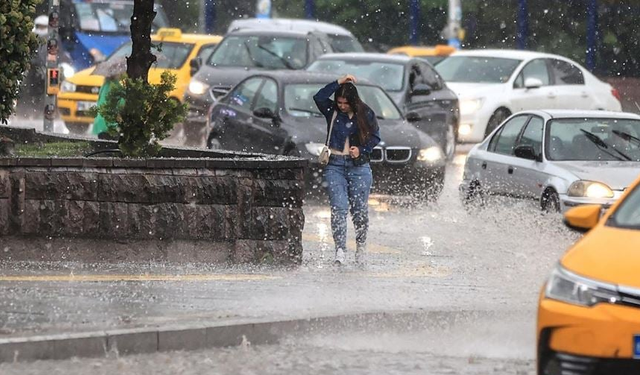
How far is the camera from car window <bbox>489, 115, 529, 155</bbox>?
58.1 feet

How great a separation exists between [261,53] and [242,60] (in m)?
0.49

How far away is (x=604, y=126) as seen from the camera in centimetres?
1711

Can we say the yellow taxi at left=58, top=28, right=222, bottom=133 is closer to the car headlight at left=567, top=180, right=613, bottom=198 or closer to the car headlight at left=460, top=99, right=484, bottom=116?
the car headlight at left=460, top=99, right=484, bottom=116

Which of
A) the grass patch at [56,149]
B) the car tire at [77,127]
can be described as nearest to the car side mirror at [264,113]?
the grass patch at [56,149]

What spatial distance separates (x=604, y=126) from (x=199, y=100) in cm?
1084

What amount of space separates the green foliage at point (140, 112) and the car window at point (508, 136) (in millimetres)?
4675

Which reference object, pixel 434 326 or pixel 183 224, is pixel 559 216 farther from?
pixel 434 326

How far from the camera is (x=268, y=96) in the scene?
827 inches

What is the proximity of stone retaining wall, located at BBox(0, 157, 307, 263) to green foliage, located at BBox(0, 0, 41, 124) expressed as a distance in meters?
1.90

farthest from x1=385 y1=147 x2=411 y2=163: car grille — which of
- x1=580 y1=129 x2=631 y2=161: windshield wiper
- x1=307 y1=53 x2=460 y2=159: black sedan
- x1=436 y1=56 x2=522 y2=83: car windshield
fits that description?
x1=436 y1=56 x2=522 y2=83: car windshield

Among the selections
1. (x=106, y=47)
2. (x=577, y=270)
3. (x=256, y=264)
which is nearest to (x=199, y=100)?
(x=106, y=47)

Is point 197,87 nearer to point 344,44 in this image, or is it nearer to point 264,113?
point 344,44

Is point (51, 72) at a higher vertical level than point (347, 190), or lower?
lower

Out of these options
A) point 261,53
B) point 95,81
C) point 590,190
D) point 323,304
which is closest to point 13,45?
point 323,304
